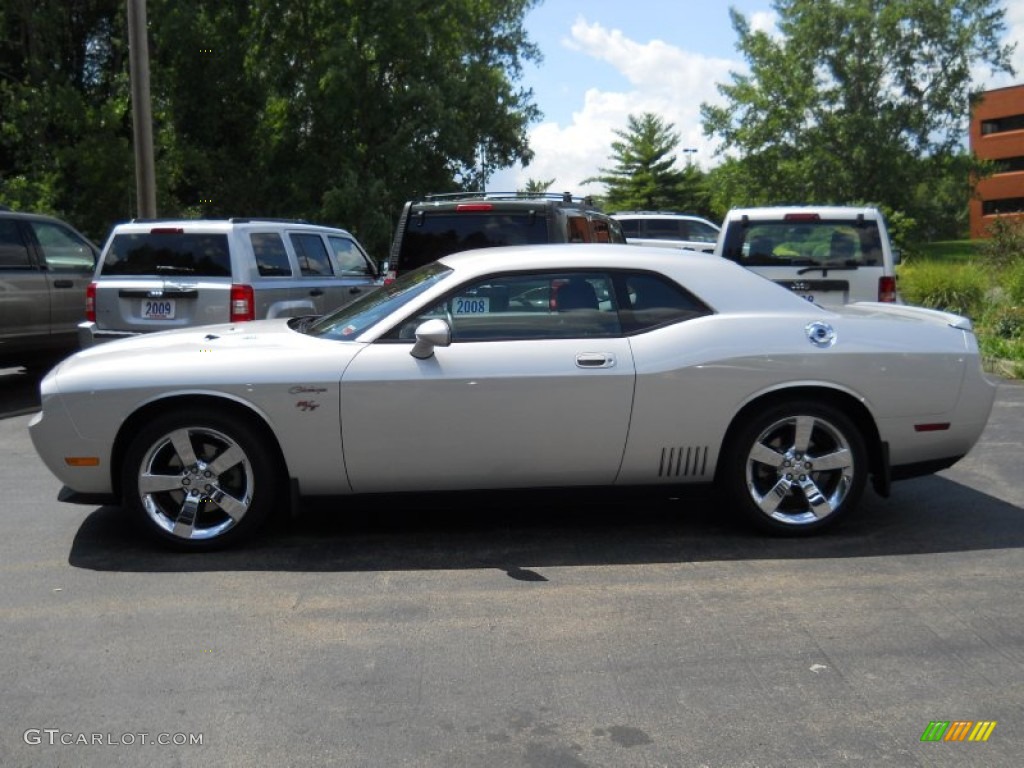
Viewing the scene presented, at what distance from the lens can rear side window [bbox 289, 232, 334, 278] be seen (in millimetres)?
11461

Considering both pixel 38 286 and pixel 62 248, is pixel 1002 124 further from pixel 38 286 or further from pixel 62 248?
pixel 38 286

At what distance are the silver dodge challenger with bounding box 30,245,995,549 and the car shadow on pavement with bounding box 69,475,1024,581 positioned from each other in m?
0.12

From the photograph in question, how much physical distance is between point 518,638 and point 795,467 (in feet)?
6.77

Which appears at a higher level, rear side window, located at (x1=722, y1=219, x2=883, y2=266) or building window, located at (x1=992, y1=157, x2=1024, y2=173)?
building window, located at (x1=992, y1=157, x2=1024, y2=173)

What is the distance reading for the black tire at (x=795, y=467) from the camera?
19.6 feet

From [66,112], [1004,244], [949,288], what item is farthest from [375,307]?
[66,112]

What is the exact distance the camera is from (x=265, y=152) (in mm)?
29688

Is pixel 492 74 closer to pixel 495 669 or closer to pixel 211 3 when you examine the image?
Answer: pixel 211 3

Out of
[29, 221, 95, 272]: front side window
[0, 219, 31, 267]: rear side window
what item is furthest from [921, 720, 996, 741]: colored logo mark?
[29, 221, 95, 272]: front side window

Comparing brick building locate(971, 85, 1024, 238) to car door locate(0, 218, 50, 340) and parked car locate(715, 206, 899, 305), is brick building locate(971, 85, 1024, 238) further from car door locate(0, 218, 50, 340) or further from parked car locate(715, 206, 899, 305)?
car door locate(0, 218, 50, 340)

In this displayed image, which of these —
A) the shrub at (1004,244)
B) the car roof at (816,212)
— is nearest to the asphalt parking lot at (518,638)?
the car roof at (816,212)

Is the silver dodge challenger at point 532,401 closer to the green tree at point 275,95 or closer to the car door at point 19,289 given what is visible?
A: the car door at point 19,289

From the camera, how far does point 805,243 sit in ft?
36.4

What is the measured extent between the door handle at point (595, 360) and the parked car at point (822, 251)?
533 cm
